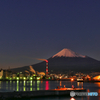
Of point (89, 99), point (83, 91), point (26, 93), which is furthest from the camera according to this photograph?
point (83, 91)

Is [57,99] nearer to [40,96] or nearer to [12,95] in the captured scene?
[40,96]

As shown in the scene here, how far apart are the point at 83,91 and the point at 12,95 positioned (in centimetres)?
1337

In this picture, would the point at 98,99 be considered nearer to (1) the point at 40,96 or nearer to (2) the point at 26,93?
(1) the point at 40,96

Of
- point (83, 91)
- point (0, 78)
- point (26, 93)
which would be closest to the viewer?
point (26, 93)

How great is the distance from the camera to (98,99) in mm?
37375

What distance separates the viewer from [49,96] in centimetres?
3522

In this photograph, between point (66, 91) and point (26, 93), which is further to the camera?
point (66, 91)

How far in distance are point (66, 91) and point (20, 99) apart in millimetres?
8502

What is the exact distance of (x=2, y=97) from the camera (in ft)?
102

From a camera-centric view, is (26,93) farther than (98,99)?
No

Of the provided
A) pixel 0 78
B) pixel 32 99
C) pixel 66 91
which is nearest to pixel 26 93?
pixel 32 99

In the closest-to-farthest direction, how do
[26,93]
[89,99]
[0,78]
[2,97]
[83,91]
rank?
[2,97]
[26,93]
[89,99]
[83,91]
[0,78]

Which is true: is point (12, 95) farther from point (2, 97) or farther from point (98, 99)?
point (98, 99)

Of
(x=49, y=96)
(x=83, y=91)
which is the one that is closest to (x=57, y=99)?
(x=49, y=96)
